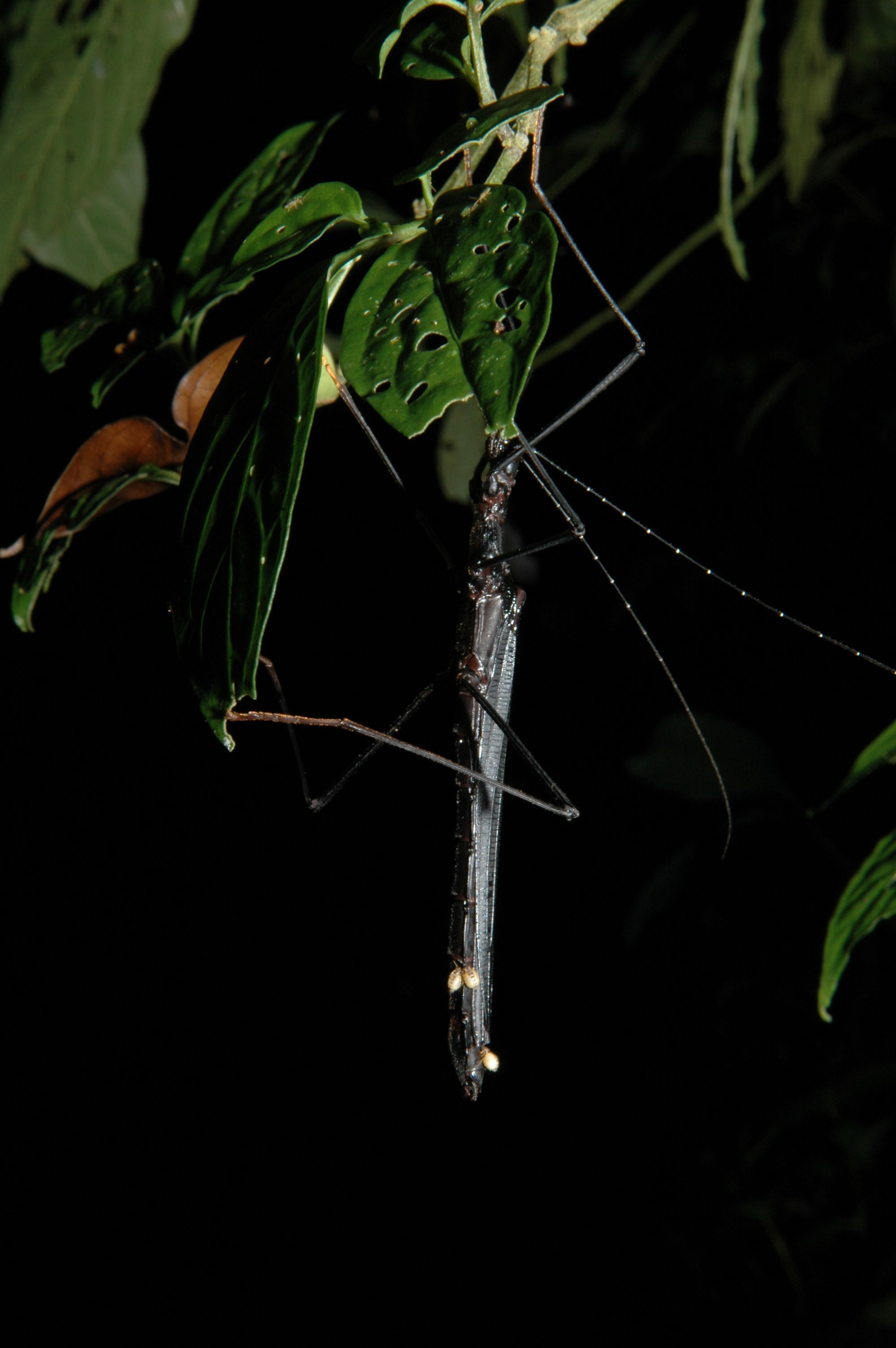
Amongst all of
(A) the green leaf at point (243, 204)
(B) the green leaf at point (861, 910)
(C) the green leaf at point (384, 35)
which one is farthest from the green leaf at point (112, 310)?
(B) the green leaf at point (861, 910)

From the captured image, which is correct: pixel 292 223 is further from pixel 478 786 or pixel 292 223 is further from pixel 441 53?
pixel 478 786

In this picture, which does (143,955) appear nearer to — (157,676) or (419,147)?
(157,676)

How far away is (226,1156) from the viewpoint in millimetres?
2850

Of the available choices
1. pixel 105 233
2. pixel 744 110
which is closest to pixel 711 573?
pixel 744 110

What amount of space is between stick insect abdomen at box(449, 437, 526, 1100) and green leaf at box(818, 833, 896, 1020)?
20.0 inches

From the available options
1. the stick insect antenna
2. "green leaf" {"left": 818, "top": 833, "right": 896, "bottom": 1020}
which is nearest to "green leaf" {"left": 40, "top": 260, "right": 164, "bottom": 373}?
the stick insect antenna

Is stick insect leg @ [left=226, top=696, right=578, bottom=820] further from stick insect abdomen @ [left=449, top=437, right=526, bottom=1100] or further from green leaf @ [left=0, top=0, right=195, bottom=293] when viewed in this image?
green leaf @ [left=0, top=0, right=195, bottom=293]

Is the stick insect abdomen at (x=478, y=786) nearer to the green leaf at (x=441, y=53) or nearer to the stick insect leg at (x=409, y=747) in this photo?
the stick insect leg at (x=409, y=747)

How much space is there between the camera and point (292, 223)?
2.04ft

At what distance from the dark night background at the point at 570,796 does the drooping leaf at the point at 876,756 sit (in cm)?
111

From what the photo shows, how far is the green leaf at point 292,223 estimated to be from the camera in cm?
57

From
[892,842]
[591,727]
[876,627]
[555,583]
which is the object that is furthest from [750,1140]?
[892,842]

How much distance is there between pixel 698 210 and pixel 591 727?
5.10 feet

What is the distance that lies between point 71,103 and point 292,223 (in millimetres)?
585
